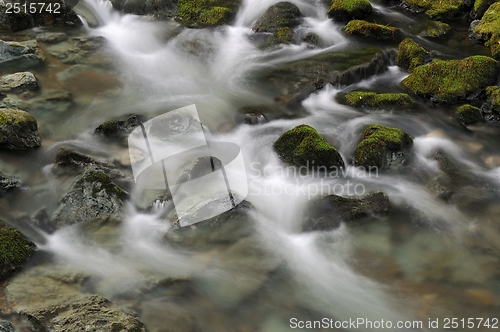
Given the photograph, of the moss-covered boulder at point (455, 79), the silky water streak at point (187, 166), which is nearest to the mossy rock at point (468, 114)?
the moss-covered boulder at point (455, 79)

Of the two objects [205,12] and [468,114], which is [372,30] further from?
[205,12]

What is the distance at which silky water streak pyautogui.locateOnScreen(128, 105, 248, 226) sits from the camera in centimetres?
709

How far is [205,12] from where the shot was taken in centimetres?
1367

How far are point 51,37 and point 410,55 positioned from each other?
9.24 metres

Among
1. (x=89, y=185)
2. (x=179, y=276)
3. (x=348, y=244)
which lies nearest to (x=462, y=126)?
(x=348, y=244)

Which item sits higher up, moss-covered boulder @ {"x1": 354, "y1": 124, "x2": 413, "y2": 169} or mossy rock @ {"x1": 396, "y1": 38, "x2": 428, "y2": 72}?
mossy rock @ {"x1": 396, "y1": 38, "x2": 428, "y2": 72}

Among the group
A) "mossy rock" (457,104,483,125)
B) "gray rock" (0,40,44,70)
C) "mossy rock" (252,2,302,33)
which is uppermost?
"gray rock" (0,40,44,70)

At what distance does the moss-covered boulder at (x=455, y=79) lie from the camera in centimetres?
1013

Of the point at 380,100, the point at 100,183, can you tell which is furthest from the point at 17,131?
the point at 380,100

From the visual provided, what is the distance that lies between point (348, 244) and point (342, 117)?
147 inches

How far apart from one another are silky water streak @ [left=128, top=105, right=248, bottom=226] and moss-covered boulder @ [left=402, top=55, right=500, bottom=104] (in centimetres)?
473

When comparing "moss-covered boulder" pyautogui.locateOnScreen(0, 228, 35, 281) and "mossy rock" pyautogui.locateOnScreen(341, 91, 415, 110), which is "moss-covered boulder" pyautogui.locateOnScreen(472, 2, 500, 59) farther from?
"moss-covered boulder" pyautogui.locateOnScreen(0, 228, 35, 281)

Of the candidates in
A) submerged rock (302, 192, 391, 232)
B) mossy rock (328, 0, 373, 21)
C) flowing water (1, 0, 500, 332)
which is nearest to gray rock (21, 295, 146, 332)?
flowing water (1, 0, 500, 332)

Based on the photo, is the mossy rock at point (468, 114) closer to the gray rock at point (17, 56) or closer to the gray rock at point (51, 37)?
the gray rock at point (17, 56)
